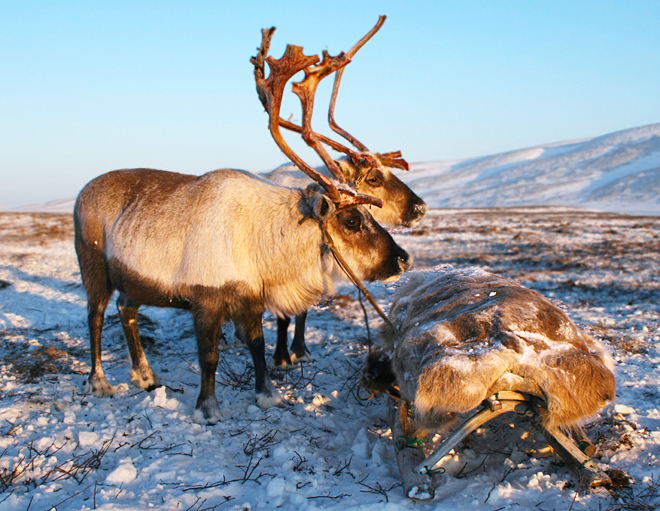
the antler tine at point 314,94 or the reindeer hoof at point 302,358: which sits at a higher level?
the antler tine at point 314,94

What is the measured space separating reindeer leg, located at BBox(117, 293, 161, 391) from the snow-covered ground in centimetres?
13

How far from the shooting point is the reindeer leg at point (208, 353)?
385 centimetres

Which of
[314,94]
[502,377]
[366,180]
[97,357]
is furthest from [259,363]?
[366,180]

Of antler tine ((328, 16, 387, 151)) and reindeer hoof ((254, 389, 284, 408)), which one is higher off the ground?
antler tine ((328, 16, 387, 151))

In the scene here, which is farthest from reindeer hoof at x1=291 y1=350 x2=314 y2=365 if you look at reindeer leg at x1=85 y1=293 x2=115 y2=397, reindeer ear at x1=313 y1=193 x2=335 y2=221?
reindeer ear at x1=313 y1=193 x2=335 y2=221

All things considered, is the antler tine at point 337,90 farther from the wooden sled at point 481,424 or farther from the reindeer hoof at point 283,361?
the wooden sled at point 481,424

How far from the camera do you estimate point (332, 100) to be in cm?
599

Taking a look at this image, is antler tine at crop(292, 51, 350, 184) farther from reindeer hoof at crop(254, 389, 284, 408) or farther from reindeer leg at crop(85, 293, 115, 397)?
reindeer leg at crop(85, 293, 115, 397)

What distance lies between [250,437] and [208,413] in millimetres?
527

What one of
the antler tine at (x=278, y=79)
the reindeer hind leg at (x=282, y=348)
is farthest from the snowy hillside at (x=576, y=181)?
the antler tine at (x=278, y=79)

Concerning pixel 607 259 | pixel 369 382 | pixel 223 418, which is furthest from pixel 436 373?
pixel 607 259

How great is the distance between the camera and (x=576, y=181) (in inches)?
2938

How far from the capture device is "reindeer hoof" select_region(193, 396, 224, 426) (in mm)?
3787

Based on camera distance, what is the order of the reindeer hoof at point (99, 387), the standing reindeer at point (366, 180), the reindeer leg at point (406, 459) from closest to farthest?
1. the reindeer leg at point (406, 459)
2. the reindeer hoof at point (99, 387)
3. the standing reindeer at point (366, 180)
